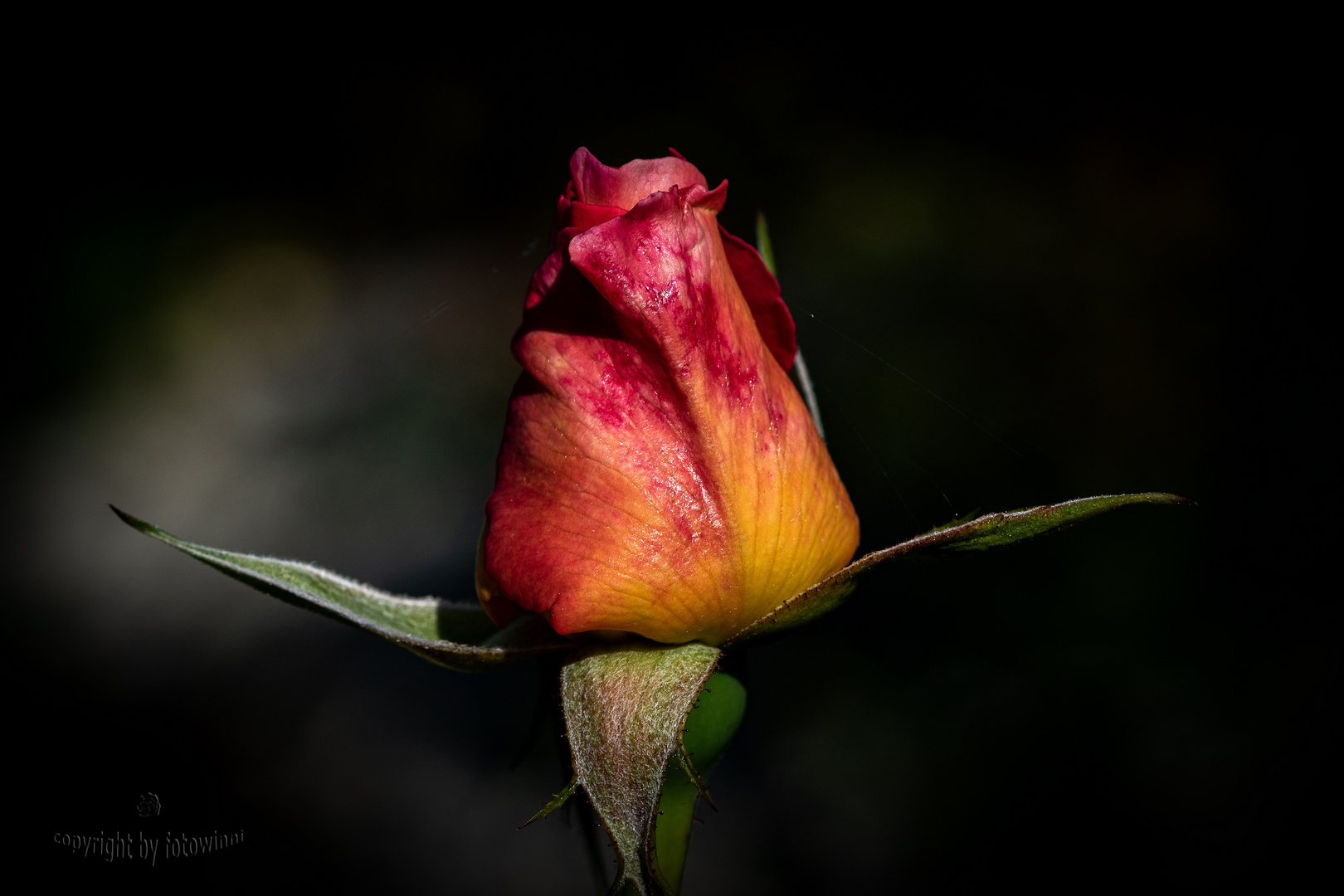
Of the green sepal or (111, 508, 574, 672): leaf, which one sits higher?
(111, 508, 574, 672): leaf

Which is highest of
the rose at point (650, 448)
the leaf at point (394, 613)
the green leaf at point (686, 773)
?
the rose at point (650, 448)

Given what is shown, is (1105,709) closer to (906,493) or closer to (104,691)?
(906,493)

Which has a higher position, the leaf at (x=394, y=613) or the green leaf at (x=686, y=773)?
the leaf at (x=394, y=613)

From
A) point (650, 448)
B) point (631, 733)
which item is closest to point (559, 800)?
point (631, 733)

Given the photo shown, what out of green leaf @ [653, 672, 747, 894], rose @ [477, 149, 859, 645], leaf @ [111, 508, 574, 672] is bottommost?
green leaf @ [653, 672, 747, 894]

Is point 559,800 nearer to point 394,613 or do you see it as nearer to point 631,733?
point 631,733
